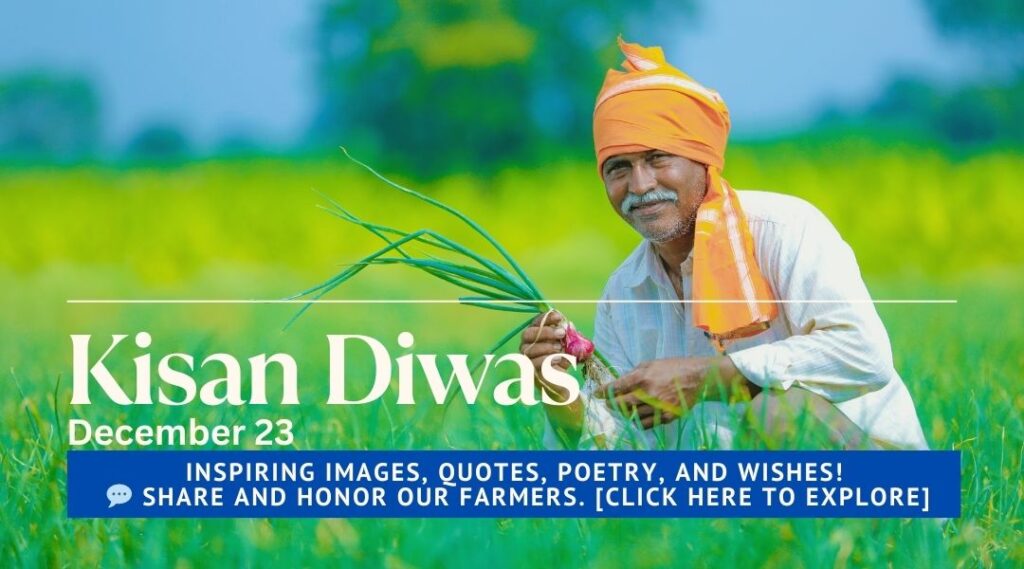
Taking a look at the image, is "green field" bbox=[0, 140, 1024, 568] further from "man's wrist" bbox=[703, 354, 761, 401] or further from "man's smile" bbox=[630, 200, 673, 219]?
"man's smile" bbox=[630, 200, 673, 219]

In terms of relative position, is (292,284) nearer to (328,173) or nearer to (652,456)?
(328,173)

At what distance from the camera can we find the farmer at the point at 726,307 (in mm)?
2334

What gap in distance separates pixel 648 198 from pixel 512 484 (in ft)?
1.92

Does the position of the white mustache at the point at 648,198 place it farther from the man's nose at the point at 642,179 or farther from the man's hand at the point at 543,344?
the man's hand at the point at 543,344

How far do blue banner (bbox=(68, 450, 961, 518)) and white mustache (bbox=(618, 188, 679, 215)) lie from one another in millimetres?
470

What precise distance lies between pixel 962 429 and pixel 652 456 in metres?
0.88

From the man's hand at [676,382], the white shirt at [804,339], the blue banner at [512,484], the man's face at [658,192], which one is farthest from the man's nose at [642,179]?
the blue banner at [512,484]

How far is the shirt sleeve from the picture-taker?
233 centimetres

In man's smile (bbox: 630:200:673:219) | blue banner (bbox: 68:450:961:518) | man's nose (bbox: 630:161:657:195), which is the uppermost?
man's nose (bbox: 630:161:657:195)

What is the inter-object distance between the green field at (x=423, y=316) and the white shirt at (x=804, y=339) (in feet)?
0.78

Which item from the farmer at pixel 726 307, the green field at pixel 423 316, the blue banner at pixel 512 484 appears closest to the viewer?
the green field at pixel 423 316

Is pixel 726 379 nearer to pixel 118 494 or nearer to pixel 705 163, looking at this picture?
pixel 705 163

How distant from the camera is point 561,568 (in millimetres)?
2053

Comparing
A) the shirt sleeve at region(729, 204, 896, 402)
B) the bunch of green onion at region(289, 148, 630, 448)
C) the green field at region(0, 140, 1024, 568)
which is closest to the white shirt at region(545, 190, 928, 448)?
the shirt sleeve at region(729, 204, 896, 402)
